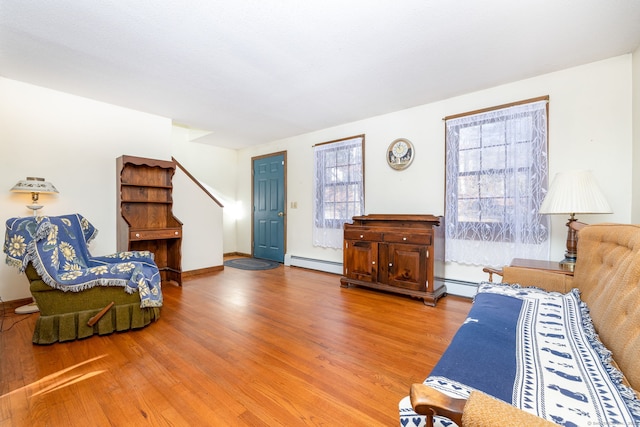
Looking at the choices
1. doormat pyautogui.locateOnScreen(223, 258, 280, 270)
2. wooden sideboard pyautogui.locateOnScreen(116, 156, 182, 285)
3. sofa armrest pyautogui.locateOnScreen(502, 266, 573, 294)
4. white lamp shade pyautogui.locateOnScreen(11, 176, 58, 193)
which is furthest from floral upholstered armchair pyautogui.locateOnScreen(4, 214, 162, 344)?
sofa armrest pyautogui.locateOnScreen(502, 266, 573, 294)

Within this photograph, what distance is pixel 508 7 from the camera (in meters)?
1.81

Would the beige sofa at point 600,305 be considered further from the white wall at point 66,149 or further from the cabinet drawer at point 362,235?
the white wall at point 66,149

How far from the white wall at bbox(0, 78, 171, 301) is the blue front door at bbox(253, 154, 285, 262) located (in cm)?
200

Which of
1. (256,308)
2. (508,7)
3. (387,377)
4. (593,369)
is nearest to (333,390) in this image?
(387,377)

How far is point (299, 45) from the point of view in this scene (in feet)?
7.35

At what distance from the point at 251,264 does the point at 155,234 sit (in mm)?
1914

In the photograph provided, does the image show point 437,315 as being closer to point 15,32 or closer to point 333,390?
point 333,390

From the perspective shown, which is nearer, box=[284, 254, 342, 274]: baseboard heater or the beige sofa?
the beige sofa

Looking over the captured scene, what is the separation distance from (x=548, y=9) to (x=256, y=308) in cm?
334

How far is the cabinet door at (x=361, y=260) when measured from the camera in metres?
3.38

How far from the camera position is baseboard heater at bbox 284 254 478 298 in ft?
10.4

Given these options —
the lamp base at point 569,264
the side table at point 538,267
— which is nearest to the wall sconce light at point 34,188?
the side table at point 538,267

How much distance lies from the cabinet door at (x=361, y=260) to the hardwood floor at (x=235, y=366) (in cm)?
50

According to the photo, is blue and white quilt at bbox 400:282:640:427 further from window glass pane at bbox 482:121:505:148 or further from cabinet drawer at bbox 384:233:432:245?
window glass pane at bbox 482:121:505:148
